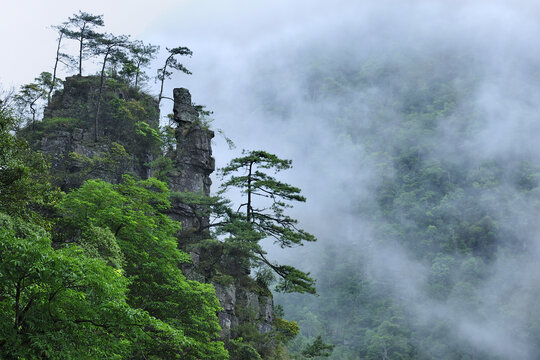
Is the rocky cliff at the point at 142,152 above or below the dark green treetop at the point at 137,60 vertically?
below

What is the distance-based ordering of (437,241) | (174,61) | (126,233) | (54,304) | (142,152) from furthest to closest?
(437,241)
(174,61)
(142,152)
(126,233)
(54,304)

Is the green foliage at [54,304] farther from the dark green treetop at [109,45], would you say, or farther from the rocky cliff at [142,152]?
the dark green treetop at [109,45]

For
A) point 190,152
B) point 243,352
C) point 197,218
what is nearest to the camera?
point 243,352

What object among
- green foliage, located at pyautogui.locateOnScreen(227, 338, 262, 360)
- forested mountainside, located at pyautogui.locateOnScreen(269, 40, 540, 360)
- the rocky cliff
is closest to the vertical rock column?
the rocky cliff

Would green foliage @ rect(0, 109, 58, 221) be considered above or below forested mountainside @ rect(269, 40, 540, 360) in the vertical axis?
below

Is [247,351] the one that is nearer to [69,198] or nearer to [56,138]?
[69,198]

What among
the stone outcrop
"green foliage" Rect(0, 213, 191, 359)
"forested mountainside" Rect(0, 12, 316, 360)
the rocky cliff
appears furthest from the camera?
the rocky cliff

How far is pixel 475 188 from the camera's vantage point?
429 ft

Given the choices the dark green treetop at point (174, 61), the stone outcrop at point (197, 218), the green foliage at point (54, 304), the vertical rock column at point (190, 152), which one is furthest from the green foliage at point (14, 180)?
the dark green treetop at point (174, 61)

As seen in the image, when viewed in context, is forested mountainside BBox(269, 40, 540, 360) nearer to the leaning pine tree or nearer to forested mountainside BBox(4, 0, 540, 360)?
forested mountainside BBox(4, 0, 540, 360)

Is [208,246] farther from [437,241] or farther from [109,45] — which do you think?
[437,241]

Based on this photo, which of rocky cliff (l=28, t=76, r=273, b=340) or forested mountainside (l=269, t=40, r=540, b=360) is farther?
forested mountainside (l=269, t=40, r=540, b=360)

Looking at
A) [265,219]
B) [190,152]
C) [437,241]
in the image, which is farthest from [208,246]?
[437,241]

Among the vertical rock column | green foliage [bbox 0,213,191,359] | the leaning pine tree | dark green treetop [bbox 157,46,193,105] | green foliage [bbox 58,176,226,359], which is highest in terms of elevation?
dark green treetop [bbox 157,46,193,105]
